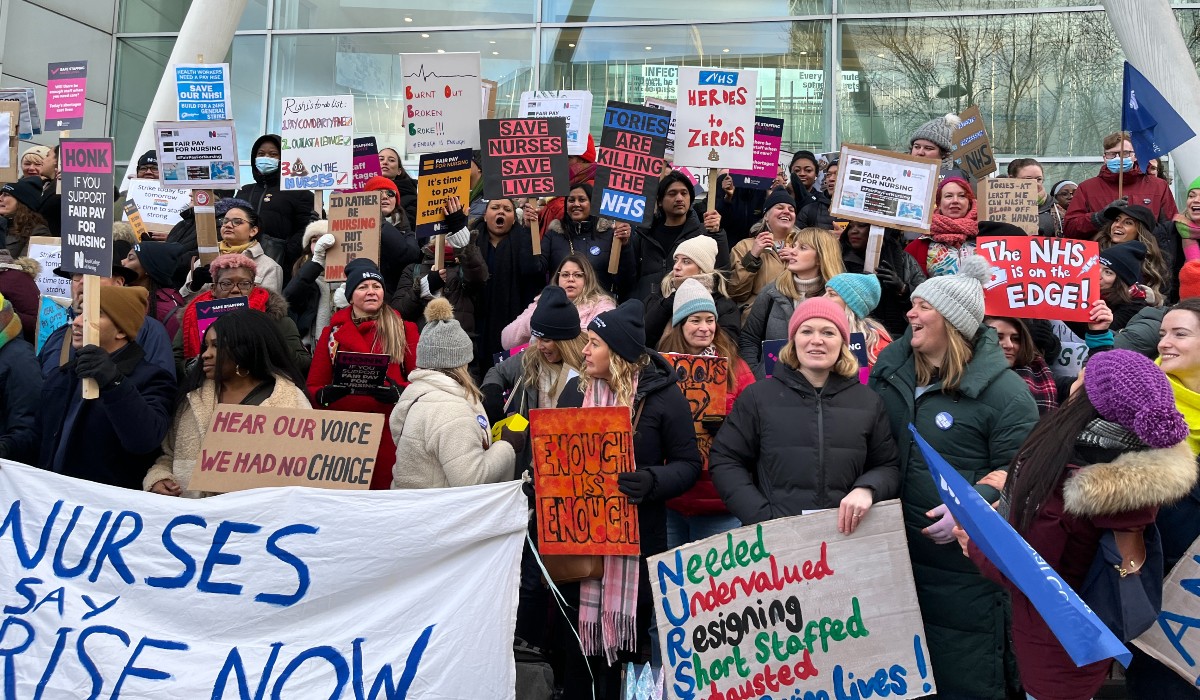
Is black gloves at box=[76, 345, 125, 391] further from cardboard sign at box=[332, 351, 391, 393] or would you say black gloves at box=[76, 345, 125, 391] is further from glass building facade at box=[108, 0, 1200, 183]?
glass building facade at box=[108, 0, 1200, 183]

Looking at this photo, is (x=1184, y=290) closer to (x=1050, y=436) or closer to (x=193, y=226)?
(x=1050, y=436)

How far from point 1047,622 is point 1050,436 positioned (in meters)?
0.62

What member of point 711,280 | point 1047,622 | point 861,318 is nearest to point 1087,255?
point 861,318

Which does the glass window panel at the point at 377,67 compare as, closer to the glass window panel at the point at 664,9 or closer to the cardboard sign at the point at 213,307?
the glass window panel at the point at 664,9

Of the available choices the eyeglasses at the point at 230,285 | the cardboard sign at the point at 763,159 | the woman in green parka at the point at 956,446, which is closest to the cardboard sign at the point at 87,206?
the eyeglasses at the point at 230,285

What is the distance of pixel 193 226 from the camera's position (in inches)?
374

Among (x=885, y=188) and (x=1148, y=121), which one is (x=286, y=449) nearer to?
(x=885, y=188)

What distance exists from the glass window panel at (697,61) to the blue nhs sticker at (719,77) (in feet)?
19.1

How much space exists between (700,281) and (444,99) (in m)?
2.88

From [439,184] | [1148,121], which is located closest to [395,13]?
[439,184]

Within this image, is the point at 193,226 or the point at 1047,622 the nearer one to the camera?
the point at 1047,622

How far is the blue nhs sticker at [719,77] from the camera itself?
→ 27.2ft

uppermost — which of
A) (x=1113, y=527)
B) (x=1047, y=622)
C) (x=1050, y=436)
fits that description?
(x=1050, y=436)

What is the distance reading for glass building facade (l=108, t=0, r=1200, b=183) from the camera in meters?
13.7
